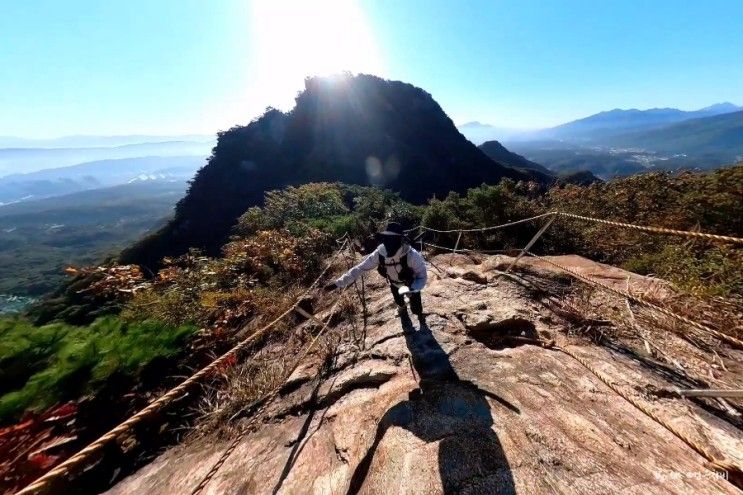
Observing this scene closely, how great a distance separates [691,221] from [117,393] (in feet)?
40.1

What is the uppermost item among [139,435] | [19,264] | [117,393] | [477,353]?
[477,353]

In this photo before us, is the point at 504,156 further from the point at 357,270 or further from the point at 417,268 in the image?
the point at 357,270

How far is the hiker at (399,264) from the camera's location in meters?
5.09

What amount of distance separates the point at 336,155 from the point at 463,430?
78.2 meters

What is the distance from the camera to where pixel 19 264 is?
131875mm

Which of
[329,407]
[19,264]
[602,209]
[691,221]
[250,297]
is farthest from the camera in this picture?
[19,264]

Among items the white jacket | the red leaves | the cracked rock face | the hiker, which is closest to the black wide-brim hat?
the hiker

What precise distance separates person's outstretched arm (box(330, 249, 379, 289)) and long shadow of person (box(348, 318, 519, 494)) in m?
1.48

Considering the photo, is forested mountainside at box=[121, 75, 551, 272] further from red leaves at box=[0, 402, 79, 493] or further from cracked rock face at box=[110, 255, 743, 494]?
cracked rock face at box=[110, 255, 743, 494]

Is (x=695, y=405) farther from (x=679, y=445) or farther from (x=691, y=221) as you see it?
(x=691, y=221)

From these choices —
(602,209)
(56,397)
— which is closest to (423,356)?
(56,397)

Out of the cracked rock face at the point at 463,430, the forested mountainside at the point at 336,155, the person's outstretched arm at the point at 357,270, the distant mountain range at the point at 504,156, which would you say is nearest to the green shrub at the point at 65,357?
the cracked rock face at the point at 463,430

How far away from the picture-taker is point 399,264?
5258 mm

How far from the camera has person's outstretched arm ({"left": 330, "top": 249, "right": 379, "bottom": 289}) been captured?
192 inches
